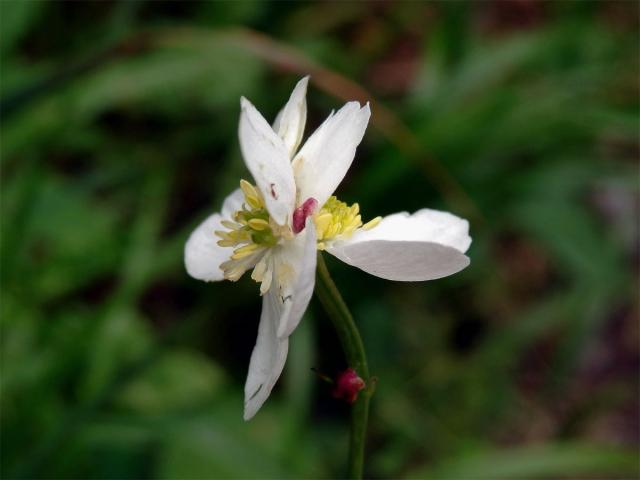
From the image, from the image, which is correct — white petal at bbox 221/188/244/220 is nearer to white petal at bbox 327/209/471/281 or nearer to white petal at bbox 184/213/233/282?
white petal at bbox 184/213/233/282

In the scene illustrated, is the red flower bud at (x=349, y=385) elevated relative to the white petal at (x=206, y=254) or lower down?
lower down

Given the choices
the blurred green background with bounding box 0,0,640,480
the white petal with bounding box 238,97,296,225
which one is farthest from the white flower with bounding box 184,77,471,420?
the blurred green background with bounding box 0,0,640,480

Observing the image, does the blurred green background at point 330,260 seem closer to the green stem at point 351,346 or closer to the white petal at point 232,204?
the white petal at point 232,204

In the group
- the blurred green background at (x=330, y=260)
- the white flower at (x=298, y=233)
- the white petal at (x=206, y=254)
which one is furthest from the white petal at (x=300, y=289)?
the blurred green background at (x=330, y=260)

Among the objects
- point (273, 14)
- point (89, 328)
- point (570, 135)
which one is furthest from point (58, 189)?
point (570, 135)

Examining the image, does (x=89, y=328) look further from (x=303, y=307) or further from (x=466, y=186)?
(x=303, y=307)

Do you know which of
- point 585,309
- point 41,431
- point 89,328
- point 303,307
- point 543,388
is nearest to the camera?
point 303,307
